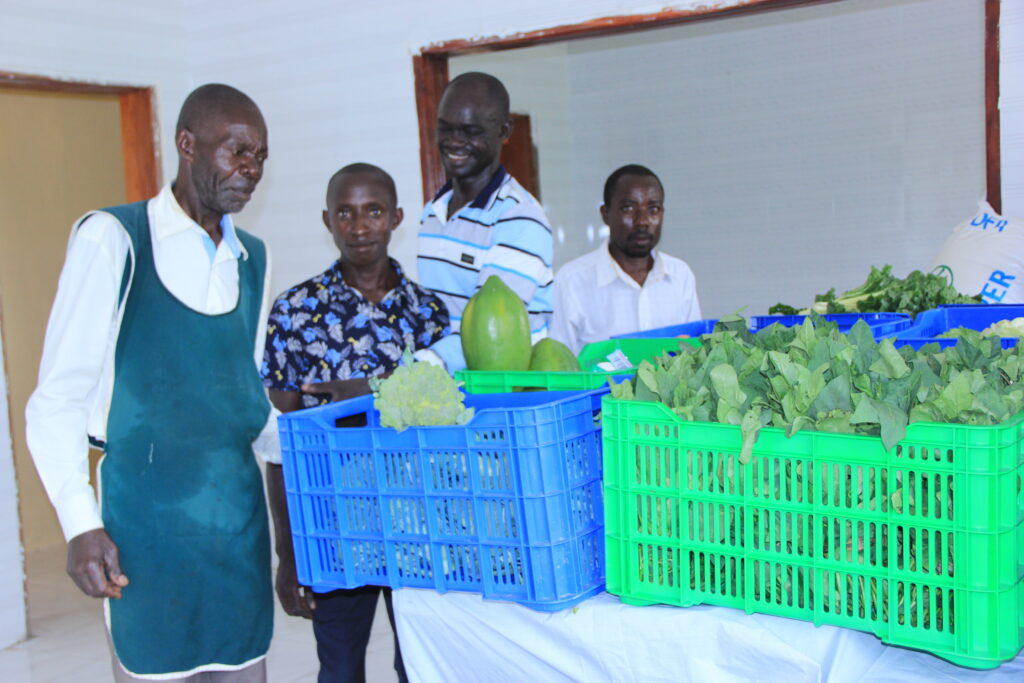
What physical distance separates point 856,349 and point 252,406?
134 centimetres

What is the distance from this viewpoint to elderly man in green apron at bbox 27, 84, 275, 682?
1.99 metres

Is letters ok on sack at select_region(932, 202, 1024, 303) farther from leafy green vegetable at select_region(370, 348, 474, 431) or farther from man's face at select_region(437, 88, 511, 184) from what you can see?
leafy green vegetable at select_region(370, 348, 474, 431)

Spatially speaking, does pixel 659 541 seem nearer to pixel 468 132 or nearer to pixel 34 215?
pixel 468 132

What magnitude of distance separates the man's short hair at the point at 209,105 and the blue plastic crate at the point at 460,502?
774 millimetres

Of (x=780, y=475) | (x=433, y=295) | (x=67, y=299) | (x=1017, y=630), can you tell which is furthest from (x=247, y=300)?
(x=1017, y=630)

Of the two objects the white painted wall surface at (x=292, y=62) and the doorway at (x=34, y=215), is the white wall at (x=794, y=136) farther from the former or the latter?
the doorway at (x=34, y=215)

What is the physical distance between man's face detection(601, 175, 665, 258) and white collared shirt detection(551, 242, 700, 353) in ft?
0.35

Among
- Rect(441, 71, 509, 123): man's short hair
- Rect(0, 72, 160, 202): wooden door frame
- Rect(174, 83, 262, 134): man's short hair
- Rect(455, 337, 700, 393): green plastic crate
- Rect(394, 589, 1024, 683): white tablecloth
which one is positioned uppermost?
Rect(0, 72, 160, 202): wooden door frame

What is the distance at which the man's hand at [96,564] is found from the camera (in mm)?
2020

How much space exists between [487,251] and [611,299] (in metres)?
1.59

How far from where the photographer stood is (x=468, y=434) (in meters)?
1.62

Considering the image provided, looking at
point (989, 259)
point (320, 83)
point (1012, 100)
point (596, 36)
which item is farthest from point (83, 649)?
point (1012, 100)

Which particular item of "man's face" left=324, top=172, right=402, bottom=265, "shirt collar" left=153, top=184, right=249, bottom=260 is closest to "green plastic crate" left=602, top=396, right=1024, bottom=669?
"shirt collar" left=153, top=184, right=249, bottom=260

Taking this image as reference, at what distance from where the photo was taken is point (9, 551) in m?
4.34
